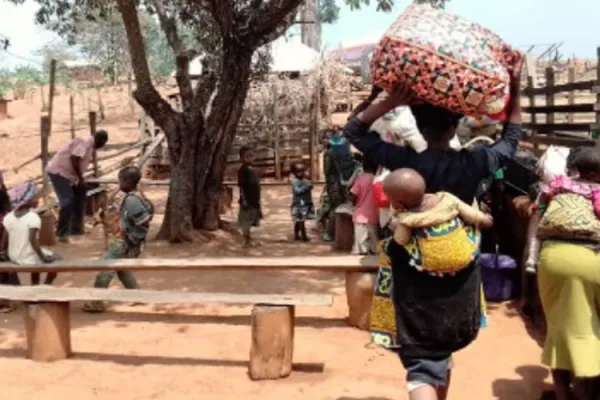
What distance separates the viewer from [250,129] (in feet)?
57.2

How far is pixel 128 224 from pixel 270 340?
224 cm

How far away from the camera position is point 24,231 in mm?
6043

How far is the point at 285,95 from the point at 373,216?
11.2 meters

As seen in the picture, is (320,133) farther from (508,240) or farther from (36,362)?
(36,362)

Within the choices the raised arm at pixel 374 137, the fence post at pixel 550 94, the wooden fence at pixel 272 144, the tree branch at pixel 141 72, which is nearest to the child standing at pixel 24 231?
the tree branch at pixel 141 72

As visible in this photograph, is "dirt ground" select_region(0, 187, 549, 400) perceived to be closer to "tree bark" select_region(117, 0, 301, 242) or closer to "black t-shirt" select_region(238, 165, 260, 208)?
"black t-shirt" select_region(238, 165, 260, 208)

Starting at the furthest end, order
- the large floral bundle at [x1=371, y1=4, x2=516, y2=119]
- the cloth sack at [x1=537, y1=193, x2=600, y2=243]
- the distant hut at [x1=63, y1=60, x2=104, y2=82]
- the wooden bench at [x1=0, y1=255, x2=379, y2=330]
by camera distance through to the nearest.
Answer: the distant hut at [x1=63, y1=60, x2=104, y2=82], the wooden bench at [x1=0, y1=255, x2=379, y2=330], the cloth sack at [x1=537, y1=193, x2=600, y2=243], the large floral bundle at [x1=371, y1=4, x2=516, y2=119]

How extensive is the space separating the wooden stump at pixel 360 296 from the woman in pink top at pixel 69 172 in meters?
5.36

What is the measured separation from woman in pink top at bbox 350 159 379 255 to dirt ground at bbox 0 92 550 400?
0.47 m

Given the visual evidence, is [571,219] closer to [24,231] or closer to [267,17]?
[24,231]

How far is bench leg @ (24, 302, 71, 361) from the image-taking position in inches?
196

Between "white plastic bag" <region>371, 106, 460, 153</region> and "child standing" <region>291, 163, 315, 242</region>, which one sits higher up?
"white plastic bag" <region>371, 106, 460, 153</region>

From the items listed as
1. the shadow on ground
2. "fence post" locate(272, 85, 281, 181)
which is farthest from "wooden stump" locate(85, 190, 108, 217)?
the shadow on ground

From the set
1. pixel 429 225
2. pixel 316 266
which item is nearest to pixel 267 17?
pixel 316 266
